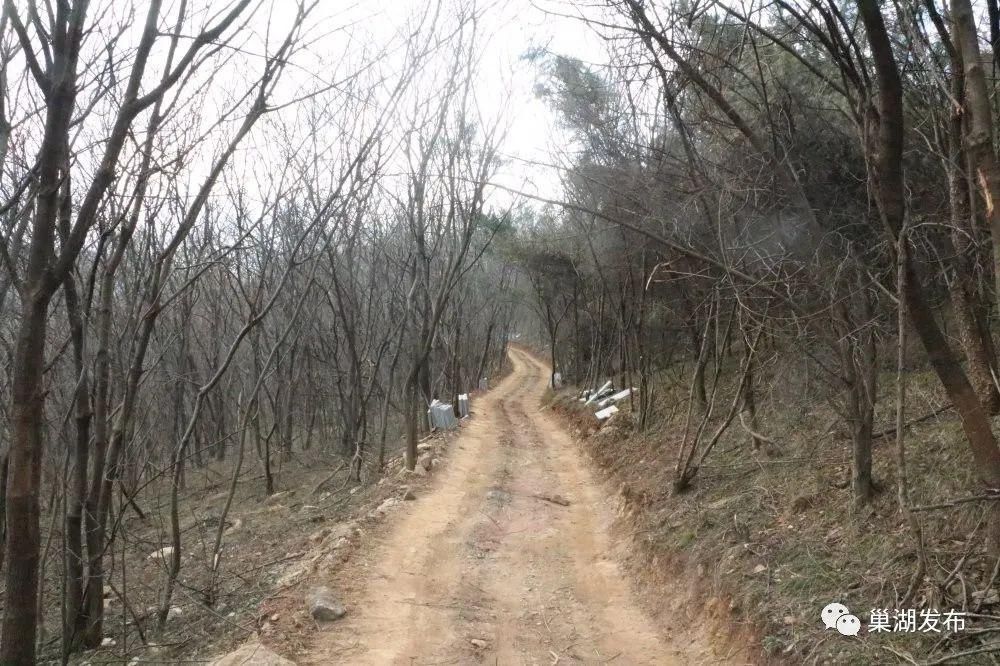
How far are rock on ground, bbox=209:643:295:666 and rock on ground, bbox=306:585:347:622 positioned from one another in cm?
56

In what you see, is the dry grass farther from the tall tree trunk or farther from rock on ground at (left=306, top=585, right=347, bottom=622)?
rock on ground at (left=306, top=585, right=347, bottom=622)

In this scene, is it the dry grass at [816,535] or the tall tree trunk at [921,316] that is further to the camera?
the dry grass at [816,535]

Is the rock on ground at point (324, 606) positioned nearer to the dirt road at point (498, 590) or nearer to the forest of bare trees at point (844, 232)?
the dirt road at point (498, 590)

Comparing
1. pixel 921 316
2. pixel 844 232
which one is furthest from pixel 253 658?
pixel 844 232

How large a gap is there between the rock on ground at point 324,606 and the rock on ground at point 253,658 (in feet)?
1.82

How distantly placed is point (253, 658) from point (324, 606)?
781mm

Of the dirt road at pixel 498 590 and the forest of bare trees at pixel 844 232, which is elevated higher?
the forest of bare trees at pixel 844 232

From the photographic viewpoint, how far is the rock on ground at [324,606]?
534cm

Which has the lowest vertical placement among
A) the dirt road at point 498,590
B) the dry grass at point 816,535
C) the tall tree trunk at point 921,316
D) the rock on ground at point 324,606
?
the dirt road at point 498,590

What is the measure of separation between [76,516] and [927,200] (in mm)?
8530

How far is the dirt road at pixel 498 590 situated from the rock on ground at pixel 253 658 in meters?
0.23

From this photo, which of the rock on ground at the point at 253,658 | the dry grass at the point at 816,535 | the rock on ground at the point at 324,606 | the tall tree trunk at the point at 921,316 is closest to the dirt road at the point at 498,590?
the rock on ground at the point at 324,606

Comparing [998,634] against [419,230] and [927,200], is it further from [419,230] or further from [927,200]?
[419,230]

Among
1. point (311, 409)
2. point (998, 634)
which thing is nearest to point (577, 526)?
point (998, 634)
